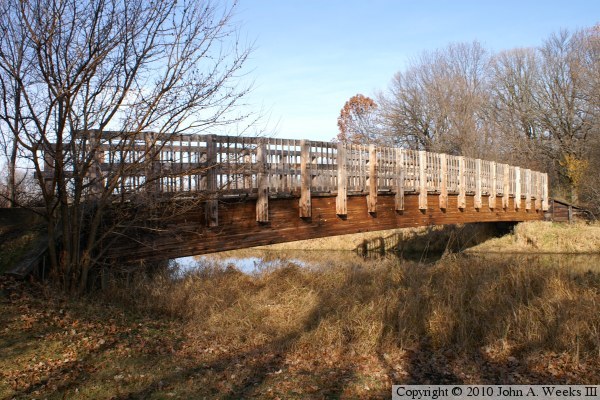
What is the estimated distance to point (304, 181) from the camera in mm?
10531

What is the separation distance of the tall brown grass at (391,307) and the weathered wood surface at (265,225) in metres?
0.63

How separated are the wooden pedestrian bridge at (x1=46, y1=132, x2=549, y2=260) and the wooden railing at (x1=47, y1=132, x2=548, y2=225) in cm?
2

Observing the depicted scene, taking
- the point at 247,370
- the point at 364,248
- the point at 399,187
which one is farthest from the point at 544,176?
the point at 247,370

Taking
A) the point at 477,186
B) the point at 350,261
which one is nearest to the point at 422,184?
the point at 350,261

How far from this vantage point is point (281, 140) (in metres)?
9.97

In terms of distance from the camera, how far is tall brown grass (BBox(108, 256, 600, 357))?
248 inches

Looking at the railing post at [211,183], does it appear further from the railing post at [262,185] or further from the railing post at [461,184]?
the railing post at [461,184]

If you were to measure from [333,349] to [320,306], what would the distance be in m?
1.87

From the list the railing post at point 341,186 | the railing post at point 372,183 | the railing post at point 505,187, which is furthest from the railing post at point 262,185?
the railing post at point 505,187

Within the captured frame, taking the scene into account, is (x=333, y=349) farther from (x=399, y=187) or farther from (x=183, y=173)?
(x=399, y=187)

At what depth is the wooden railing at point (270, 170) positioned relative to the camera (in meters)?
7.73

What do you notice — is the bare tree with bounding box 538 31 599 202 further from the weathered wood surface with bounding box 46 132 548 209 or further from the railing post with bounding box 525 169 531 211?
the weathered wood surface with bounding box 46 132 548 209

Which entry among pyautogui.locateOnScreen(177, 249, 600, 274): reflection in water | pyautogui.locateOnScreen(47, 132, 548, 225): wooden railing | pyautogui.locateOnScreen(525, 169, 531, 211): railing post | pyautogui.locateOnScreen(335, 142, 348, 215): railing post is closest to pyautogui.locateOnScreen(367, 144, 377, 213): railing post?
pyautogui.locateOnScreen(47, 132, 548, 225): wooden railing

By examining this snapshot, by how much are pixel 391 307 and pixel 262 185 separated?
11.7 feet
